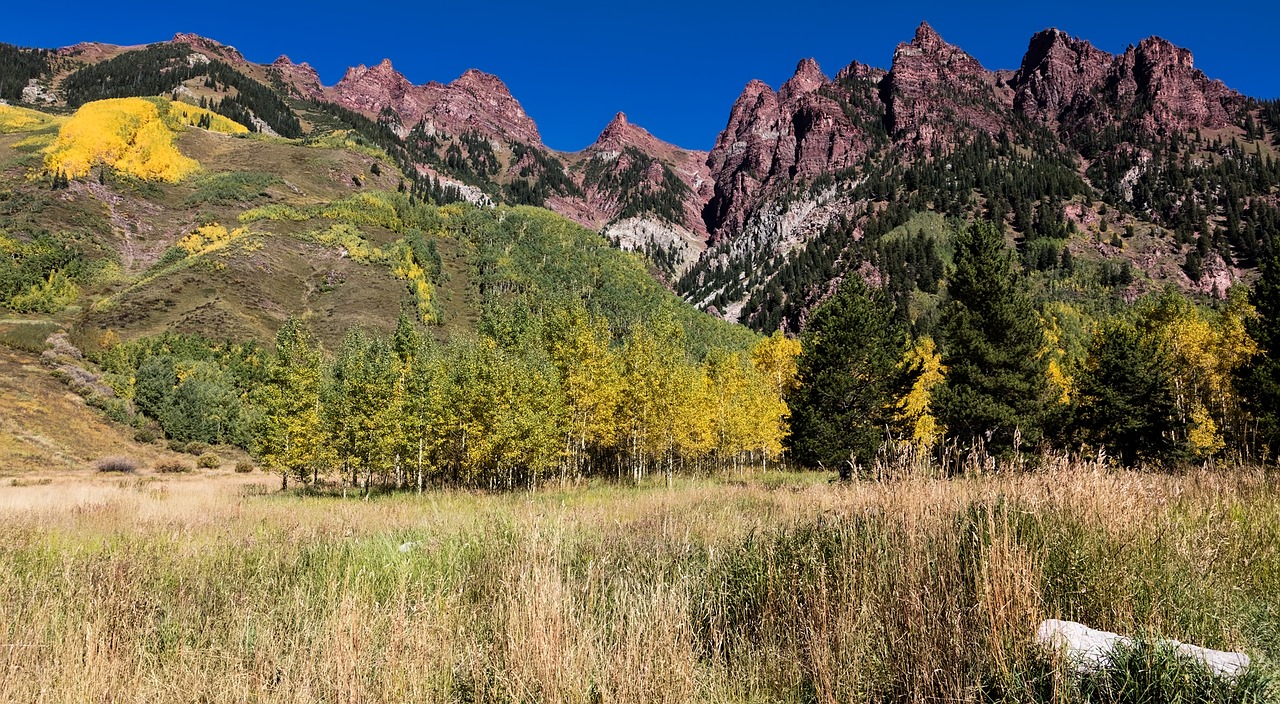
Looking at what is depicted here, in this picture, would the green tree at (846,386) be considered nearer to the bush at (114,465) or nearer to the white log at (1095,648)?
the white log at (1095,648)

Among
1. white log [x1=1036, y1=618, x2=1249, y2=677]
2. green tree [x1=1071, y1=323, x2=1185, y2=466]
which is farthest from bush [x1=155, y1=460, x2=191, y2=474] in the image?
green tree [x1=1071, y1=323, x2=1185, y2=466]

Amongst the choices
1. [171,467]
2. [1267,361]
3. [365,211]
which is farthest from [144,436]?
[1267,361]

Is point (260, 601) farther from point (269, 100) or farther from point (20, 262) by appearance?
point (269, 100)

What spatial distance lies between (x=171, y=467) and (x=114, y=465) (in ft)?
10.8

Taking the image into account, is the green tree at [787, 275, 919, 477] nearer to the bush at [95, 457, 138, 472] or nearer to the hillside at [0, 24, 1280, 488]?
the hillside at [0, 24, 1280, 488]

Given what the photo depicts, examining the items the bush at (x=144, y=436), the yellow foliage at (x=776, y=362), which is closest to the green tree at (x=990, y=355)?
the yellow foliage at (x=776, y=362)

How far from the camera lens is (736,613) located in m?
4.77

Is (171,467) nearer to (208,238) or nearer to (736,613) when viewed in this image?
(736,613)

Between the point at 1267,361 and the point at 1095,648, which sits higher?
the point at 1267,361

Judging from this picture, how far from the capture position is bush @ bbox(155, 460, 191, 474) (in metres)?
38.1

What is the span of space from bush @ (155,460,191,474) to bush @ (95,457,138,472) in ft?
5.34

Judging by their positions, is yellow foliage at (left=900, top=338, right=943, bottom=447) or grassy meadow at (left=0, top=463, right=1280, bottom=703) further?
yellow foliage at (left=900, top=338, right=943, bottom=447)

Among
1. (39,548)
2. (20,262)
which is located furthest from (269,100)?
(39,548)

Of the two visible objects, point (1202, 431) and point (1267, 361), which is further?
point (1202, 431)
